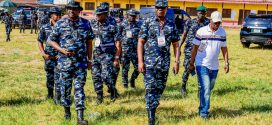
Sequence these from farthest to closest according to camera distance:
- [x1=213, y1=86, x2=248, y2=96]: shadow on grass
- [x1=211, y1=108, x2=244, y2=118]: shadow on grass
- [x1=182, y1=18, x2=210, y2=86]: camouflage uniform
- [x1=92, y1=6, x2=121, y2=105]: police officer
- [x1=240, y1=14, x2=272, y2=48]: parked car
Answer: [x1=240, y1=14, x2=272, y2=48]: parked car < [x1=213, y1=86, x2=248, y2=96]: shadow on grass < [x1=182, y1=18, x2=210, y2=86]: camouflage uniform < [x1=92, y1=6, x2=121, y2=105]: police officer < [x1=211, y1=108, x2=244, y2=118]: shadow on grass

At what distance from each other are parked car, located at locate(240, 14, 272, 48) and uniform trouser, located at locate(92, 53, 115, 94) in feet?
42.8

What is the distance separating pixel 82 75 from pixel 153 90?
1.12 metres

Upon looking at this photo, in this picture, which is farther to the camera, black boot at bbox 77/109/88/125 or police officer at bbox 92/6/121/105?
police officer at bbox 92/6/121/105

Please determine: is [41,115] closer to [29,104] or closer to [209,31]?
[29,104]

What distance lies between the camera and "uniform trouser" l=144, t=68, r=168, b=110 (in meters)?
6.07

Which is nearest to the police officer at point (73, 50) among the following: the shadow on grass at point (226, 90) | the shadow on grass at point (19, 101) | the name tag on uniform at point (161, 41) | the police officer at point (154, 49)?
the police officer at point (154, 49)

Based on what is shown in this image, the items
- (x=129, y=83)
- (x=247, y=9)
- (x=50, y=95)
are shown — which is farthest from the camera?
(x=247, y=9)

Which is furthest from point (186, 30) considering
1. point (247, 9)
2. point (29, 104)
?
point (247, 9)

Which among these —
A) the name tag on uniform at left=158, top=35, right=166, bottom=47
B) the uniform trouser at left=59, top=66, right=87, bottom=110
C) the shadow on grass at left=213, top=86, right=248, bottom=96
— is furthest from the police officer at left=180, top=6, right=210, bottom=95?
the uniform trouser at left=59, top=66, right=87, bottom=110

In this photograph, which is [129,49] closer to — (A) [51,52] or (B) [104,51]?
(B) [104,51]

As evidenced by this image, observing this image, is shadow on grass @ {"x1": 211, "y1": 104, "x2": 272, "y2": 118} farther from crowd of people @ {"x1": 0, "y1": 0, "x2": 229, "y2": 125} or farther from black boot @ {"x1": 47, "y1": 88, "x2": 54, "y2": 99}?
black boot @ {"x1": 47, "y1": 88, "x2": 54, "y2": 99}

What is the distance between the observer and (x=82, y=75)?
6.31m

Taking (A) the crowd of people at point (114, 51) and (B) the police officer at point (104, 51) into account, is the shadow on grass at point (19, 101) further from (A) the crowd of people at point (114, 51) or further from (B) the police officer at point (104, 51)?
(B) the police officer at point (104, 51)

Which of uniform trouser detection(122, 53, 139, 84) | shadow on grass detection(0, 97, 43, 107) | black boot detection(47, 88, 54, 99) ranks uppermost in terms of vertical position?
uniform trouser detection(122, 53, 139, 84)
